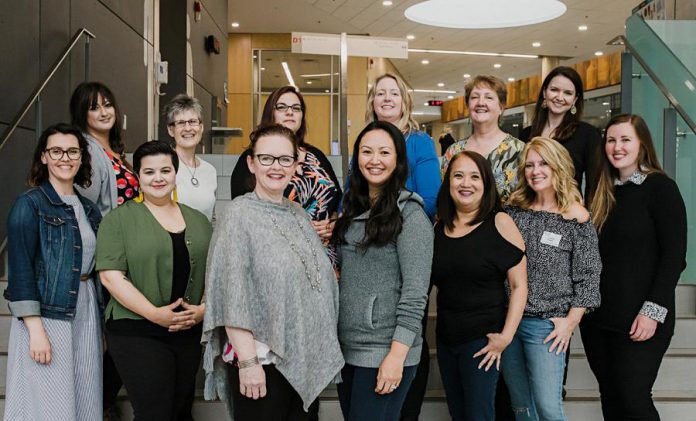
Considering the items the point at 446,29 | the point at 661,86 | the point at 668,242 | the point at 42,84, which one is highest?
the point at 446,29

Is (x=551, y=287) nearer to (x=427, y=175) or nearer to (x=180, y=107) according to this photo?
(x=427, y=175)

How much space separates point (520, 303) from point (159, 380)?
1330mm

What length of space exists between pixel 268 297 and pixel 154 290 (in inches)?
23.9

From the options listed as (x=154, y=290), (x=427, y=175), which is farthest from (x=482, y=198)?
(x=154, y=290)

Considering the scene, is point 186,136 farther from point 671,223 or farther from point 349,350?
point 671,223

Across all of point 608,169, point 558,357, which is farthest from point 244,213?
point 608,169

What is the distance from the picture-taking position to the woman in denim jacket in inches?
88.1

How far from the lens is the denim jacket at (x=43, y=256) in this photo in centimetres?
223

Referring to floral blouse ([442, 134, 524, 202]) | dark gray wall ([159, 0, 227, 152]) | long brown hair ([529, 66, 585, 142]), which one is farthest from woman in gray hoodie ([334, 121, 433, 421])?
dark gray wall ([159, 0, 227, 152])

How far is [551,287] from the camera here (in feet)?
7.97

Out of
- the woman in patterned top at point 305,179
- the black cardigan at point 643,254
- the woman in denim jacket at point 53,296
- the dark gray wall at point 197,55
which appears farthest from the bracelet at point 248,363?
the dark gray wall at point 197,55

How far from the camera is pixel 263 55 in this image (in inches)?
613

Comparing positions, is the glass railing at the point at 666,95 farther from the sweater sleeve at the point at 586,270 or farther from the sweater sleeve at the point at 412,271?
the sweater sleeve at the point at 412,271

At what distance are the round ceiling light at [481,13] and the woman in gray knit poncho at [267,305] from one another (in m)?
10.5
